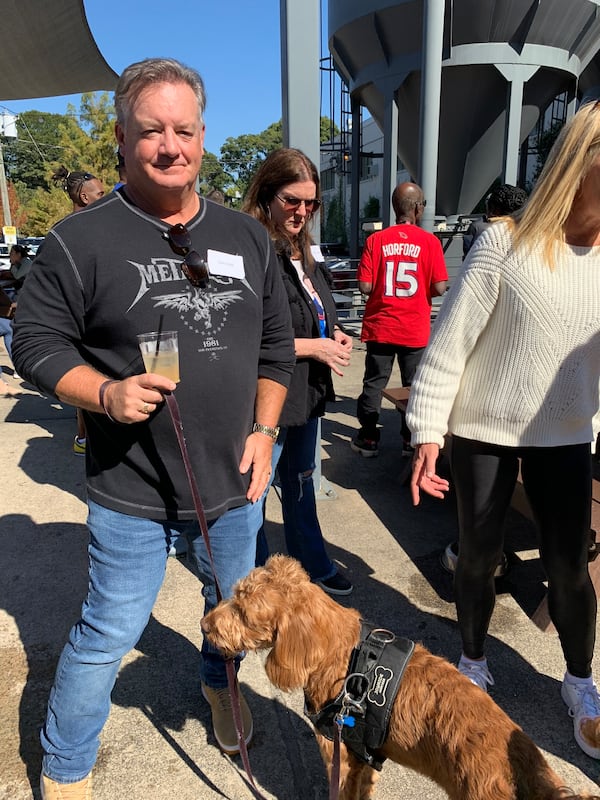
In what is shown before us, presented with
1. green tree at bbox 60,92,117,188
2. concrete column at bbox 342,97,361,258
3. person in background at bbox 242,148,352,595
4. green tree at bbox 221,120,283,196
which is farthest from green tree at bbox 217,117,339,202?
person in background at bbox 242,148,352,595

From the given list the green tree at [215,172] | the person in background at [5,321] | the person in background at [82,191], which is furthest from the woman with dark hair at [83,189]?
the green tree at [215,172]

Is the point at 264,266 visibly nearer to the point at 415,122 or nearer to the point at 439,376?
the point at 439,376

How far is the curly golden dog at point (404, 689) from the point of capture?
1.42 m

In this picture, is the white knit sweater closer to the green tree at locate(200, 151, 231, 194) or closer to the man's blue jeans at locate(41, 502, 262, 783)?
the man's blue jeans at locate(41, 502, 262, 783)

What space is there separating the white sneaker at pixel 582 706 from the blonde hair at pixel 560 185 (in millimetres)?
1640

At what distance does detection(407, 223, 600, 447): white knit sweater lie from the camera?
5.90 ft

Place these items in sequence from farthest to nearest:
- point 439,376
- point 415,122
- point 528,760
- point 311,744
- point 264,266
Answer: point 415,122 < point 311,744 < point 439,376 < point 264,266 < point 528,760

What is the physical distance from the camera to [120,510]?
63.5 inches

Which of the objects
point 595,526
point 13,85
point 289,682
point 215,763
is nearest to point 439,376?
point 289,682

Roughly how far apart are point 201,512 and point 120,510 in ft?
0.76

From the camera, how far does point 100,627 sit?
5.38ft

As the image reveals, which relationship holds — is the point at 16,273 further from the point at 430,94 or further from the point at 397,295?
the point at 430,94

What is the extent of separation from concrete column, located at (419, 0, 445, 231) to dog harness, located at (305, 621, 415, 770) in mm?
8586

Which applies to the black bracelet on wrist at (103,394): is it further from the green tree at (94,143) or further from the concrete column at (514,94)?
the green tree at (94,143)
